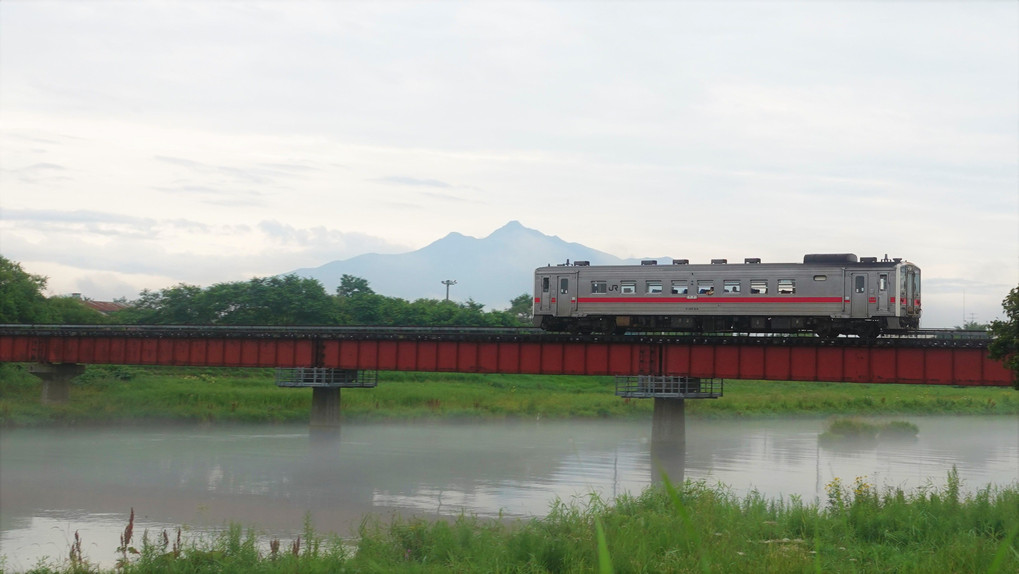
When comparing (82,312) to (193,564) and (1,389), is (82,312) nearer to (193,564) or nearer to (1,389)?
(1,389)

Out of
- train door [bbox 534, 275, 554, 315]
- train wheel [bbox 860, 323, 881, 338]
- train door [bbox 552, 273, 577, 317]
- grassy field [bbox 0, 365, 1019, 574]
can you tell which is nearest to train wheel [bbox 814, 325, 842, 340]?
train wheel [bbox 860, 323, 881, 338]

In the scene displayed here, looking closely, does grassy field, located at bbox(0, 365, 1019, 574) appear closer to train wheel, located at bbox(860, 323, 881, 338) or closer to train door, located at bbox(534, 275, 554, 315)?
train wheel, located at bbox(860, 323, 881, 338)

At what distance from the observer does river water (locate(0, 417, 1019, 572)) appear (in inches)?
1219

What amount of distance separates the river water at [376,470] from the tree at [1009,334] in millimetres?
5727

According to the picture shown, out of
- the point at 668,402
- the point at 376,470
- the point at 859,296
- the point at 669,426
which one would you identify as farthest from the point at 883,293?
the point at 376,470

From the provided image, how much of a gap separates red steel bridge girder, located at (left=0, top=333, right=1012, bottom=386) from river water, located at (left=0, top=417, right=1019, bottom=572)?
4426 mm

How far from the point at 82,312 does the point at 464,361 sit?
52750 mm

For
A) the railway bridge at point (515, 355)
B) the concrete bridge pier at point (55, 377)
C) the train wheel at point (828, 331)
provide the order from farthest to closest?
the concrete bridge pier at point (55, 377) < the train wheel at point (828, 331) < the railway bridge at point (515, 355)

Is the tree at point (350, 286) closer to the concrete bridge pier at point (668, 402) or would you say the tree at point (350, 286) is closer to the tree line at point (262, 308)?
the tree line at point (262, 308)

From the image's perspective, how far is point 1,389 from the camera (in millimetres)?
63438

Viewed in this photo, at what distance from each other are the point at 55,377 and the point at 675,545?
5273 cm

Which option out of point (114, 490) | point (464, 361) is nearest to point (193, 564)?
point (114, 490)

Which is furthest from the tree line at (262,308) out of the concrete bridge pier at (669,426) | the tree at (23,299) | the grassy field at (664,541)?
the grassy field at (664,541)

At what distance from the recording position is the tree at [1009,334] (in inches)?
1074
